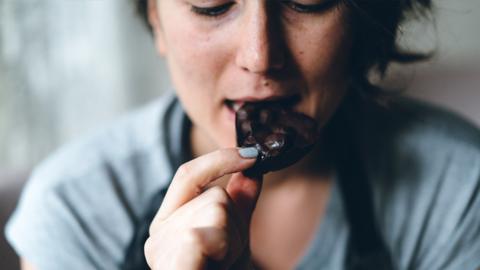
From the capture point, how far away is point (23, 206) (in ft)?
3.59

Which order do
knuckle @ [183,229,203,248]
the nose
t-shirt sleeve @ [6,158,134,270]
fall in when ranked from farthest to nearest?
t-shirt sleeve @ [6,158,134,270], the nose, knuckle @ [183,229,203,248]

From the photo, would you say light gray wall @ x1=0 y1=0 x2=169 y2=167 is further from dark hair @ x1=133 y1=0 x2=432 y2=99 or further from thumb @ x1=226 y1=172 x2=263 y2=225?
thumb @ x1=226 y1=172 x2=263 y2=225

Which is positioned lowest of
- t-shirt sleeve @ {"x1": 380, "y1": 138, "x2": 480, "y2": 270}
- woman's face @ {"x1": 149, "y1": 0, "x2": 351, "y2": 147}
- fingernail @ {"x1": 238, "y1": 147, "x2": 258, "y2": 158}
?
t-shirt sleeve @ {"x1": 380, "y1": 138, "x2": 480, "y2": 270}

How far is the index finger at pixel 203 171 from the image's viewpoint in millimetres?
742

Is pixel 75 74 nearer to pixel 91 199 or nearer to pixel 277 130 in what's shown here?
pixel 91 199

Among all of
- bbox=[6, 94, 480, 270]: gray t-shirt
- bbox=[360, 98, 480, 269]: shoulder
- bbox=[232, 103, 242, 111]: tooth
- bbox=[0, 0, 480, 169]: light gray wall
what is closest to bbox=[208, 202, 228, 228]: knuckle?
bbox=[232, 103, 242, 111]: tooth

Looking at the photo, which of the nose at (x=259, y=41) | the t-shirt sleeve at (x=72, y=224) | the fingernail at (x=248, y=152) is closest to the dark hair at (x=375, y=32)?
the nose at (x=259, y=41)

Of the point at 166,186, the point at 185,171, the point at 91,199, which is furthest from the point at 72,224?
the point at 185,171

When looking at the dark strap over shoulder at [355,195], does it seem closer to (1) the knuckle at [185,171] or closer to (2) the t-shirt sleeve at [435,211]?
(2) the t-shirt sleeve at [435,211]

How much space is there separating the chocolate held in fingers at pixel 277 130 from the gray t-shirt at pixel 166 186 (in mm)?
292

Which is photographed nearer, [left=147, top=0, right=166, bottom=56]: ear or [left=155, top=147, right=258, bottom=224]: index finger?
[left=155, top=147, right=258, bottom=224]: index finger

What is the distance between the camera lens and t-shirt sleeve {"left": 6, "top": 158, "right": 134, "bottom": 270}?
1.03 meters

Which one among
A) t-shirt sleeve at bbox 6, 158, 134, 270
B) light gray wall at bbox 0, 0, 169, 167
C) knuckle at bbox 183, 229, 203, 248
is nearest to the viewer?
knuckle at bbox 183, 229, 203, 248

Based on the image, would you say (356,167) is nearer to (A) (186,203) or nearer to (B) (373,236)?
(B) (373,236)
